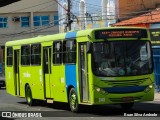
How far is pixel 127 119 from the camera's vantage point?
1459cm

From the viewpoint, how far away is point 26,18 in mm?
73625

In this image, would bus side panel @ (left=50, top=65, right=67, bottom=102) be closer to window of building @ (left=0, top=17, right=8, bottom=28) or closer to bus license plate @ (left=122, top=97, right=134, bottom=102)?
bus license plate @ (left=122, top=97, right=134, bottom=102)

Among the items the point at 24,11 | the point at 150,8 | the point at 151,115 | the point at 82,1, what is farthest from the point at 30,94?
the point at 24,11

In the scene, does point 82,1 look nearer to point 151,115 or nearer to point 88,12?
point 88,12

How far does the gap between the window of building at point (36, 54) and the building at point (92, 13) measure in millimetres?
17708

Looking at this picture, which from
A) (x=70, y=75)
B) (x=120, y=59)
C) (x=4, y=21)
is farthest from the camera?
(x=4, y=21)

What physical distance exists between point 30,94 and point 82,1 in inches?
884

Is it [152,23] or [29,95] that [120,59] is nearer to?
[29,95]

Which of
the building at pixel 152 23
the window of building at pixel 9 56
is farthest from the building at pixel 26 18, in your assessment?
the window of building at pixel 9 56

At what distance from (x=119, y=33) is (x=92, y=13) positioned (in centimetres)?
2549

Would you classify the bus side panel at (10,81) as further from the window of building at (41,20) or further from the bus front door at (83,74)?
the window of building at (41,20)

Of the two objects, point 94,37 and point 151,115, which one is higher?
point 94,37

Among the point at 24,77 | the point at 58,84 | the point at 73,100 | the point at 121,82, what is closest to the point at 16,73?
the point at 24,77

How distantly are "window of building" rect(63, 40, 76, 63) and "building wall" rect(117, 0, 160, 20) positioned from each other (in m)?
20.7
